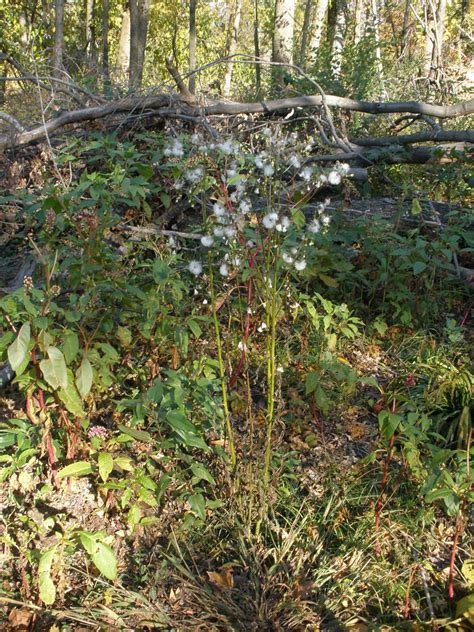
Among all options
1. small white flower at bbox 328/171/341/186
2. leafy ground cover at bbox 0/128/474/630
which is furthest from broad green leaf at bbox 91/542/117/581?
small white flower at bbox 328/171/341/186

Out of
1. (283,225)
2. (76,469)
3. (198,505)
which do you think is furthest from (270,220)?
(76,469)

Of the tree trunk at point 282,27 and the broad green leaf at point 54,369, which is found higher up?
the tree trunk at point 282,27

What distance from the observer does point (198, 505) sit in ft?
7.26

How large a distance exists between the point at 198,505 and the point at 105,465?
39 centimetres

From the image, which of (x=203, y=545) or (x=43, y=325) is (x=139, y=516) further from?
(x=43, y=325)

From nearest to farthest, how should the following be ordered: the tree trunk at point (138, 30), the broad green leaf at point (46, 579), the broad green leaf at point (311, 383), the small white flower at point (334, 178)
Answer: the broad green leaf at point (46, 579) < the small white flower at point (334, 178) < the broad green leaf at point (311, 383) < the tree trunk at point (138, 30)

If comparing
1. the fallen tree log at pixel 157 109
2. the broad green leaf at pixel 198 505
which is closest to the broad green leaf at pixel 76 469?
the broad green leaf at pixel 198 505

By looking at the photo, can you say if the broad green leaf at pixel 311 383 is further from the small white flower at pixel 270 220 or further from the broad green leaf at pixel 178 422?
the small white flower at pixel 270 220

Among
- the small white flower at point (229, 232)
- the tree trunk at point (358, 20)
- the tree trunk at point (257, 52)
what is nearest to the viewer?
the small white flower at point (229, 232)

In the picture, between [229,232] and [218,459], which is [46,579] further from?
[229,232]

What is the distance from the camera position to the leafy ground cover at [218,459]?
205cm

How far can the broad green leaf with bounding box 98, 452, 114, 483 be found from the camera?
224cm

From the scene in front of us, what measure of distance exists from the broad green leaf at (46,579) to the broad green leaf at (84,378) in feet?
1.84

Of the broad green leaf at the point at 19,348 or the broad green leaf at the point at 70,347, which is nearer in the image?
the broad green leaf at the point at 19,348
